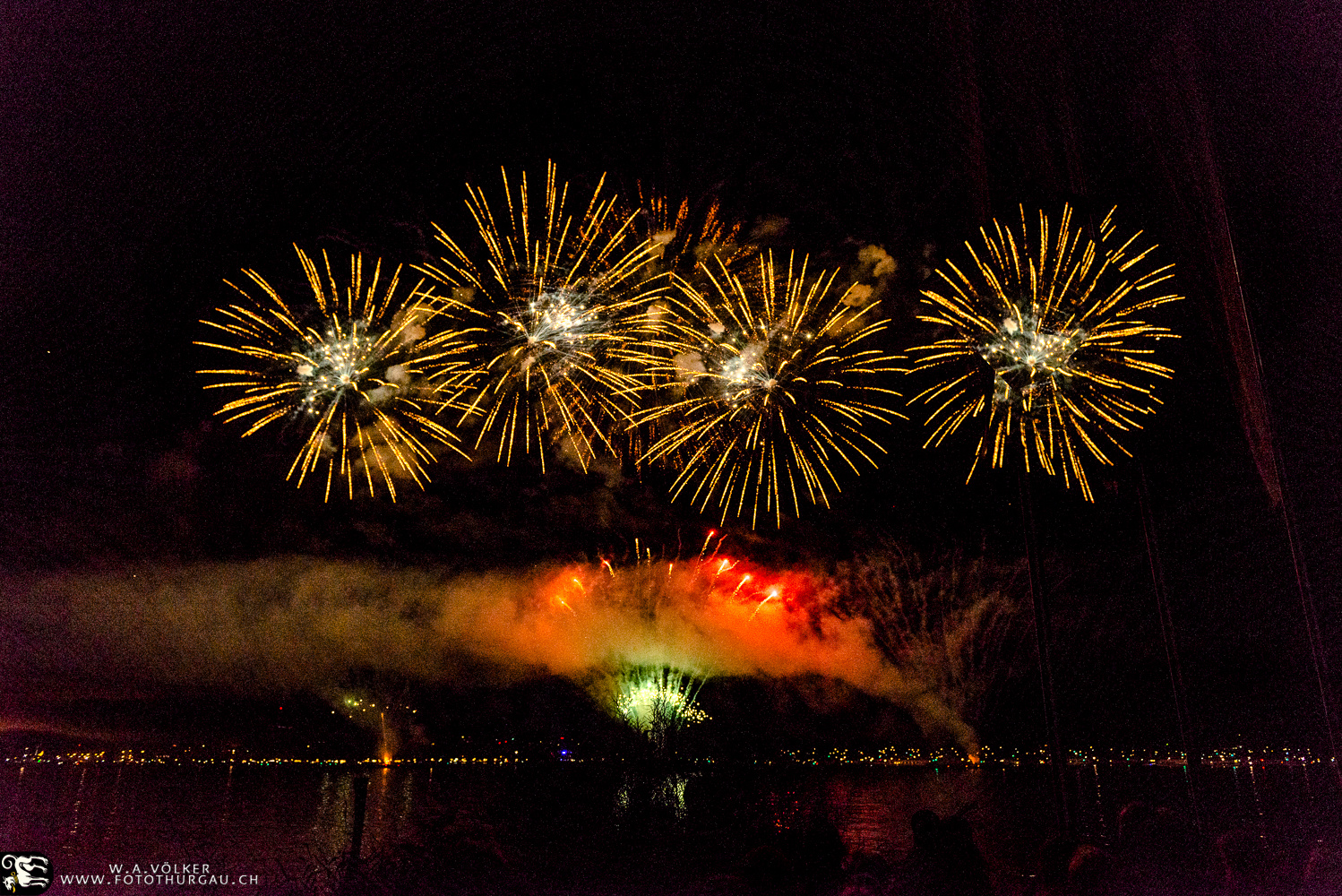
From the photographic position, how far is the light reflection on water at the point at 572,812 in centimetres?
4200

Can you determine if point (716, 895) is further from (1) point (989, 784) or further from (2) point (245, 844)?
(1) point (989, 784)

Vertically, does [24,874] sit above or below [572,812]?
above

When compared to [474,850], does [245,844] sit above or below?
below

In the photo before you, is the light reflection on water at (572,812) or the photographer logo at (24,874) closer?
the photographer logo at (24,874)

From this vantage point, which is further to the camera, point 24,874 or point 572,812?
point 572,812

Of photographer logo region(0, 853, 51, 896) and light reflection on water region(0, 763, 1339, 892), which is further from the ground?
photographer logo region(0, 853, 51, 896)

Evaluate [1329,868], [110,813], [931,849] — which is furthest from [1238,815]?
[110,813]

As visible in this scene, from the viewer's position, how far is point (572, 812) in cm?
7506

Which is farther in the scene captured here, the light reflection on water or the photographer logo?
the light reflection on water

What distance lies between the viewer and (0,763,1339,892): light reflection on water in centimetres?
4200

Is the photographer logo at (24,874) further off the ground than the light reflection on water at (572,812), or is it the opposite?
the photographer logo at (24,874)

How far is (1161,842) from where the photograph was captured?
2214cm

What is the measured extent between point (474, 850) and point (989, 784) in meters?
113

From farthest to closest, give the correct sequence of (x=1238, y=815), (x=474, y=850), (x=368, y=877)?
(x=1238, y=815) → (x=474, y=850) → (x=368, y=877)
